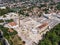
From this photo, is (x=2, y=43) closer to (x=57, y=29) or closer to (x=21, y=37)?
(x=21, y=37)

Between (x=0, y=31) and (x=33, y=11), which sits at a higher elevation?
(x=0, y=31)

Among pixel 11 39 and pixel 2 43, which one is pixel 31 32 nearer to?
pixel 11 39

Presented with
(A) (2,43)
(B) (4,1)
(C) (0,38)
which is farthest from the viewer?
(B) (4,1)

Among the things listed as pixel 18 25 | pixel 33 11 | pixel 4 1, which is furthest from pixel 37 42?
pixel 4 1

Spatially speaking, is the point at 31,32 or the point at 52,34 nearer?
the point at 52,34

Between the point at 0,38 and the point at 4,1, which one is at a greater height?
the point at 0,38

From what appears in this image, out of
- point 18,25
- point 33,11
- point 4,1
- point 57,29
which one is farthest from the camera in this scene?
point 4,1

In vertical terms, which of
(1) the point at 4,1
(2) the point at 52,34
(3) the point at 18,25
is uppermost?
(2) the point at 52,34

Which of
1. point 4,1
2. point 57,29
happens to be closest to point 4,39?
point 57,29

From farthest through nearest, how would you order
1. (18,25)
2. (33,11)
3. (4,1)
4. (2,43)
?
1. (4,1)
2. (33,11)
3. (18,25)
4. (2,43)
